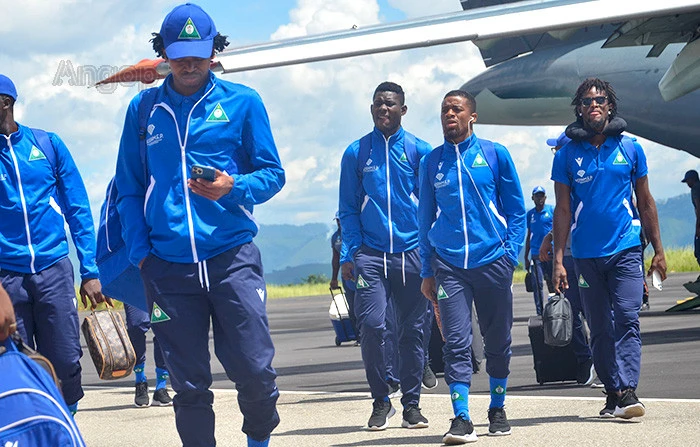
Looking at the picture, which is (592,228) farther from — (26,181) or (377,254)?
(26,181)

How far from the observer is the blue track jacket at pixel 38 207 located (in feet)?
24.0

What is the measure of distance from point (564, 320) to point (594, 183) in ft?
3.83

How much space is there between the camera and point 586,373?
35.1ft

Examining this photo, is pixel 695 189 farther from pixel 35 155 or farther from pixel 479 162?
pixel 35 155

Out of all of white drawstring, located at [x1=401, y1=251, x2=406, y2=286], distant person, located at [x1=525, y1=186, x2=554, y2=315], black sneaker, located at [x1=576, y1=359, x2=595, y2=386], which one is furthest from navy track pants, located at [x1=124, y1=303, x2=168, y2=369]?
distant person, located at [x1=525, y1=186, x2=554, y2=315]

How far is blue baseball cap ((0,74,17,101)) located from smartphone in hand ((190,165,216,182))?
2.41m

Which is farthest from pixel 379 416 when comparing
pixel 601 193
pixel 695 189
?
pixel 695 189

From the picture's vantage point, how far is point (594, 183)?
8.58 meters

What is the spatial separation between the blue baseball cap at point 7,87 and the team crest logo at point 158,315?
234cm

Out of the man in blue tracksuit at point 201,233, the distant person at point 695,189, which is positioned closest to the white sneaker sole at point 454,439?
the man in blue tracksuit at point 201,233

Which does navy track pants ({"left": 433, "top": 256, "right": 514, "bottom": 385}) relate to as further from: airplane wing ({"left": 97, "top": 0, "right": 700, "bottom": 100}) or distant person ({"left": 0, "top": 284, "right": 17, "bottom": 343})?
distant person ({"left": 0, "top": 284, "right": 17, "bottom": 343})

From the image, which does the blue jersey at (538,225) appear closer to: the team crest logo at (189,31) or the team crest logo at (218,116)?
the team crest logo at (218,116)

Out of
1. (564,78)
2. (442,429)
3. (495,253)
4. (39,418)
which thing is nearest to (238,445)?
(442,429)

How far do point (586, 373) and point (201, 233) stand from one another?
5.91 m
